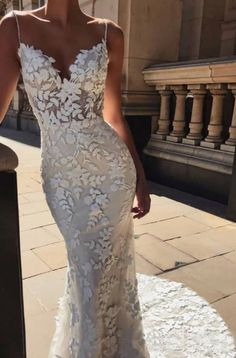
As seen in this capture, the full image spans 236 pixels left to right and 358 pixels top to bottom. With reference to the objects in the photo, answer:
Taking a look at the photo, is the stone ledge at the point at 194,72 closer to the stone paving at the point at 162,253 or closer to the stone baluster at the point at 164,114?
the stone baluster at the point at 164,114

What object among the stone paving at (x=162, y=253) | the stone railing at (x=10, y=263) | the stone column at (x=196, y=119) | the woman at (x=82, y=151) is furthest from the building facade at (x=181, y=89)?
the stone railing at (x=10, y=263)

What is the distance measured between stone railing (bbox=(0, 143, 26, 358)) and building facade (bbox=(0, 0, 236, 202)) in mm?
3688

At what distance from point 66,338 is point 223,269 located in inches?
67.7

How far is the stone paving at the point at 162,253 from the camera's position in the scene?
2686mm

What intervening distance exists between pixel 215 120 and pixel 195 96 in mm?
456

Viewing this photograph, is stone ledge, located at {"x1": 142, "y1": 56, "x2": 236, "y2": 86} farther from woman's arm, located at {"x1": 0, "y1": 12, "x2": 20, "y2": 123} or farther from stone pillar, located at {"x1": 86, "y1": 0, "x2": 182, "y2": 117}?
woman's arm, located at {"x1": 0, "y1": 12, "x2": 20, "y2": 123}

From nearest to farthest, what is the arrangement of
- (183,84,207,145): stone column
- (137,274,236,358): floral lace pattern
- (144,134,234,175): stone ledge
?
(137,274,236,358): floral lace pattern < (144,134,234,175): stone ledge < (183,84,207,145): stone column

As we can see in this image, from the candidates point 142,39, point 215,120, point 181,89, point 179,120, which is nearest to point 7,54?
point 215,120

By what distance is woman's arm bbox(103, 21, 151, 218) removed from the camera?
1.87 m

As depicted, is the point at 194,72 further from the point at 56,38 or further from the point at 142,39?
the point at 56,38

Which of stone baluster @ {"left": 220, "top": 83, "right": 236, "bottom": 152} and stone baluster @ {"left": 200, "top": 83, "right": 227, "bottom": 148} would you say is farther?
stone baluster @ {"left": 200, "top": 83, "right": 227, "bottom": 148}

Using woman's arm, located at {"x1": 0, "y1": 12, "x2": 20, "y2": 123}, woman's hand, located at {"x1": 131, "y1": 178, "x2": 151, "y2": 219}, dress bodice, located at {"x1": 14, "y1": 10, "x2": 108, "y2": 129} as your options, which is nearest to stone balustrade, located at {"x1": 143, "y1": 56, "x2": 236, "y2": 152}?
woman's hand, located at {"x1": 131, "y1": 178, "x2": 151, "y2": 219}

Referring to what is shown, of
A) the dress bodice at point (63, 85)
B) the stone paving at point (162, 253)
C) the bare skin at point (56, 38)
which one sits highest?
the bare skin at point (56, 38)

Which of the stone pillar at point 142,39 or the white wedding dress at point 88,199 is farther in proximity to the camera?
the stone pillar at point 142,39
